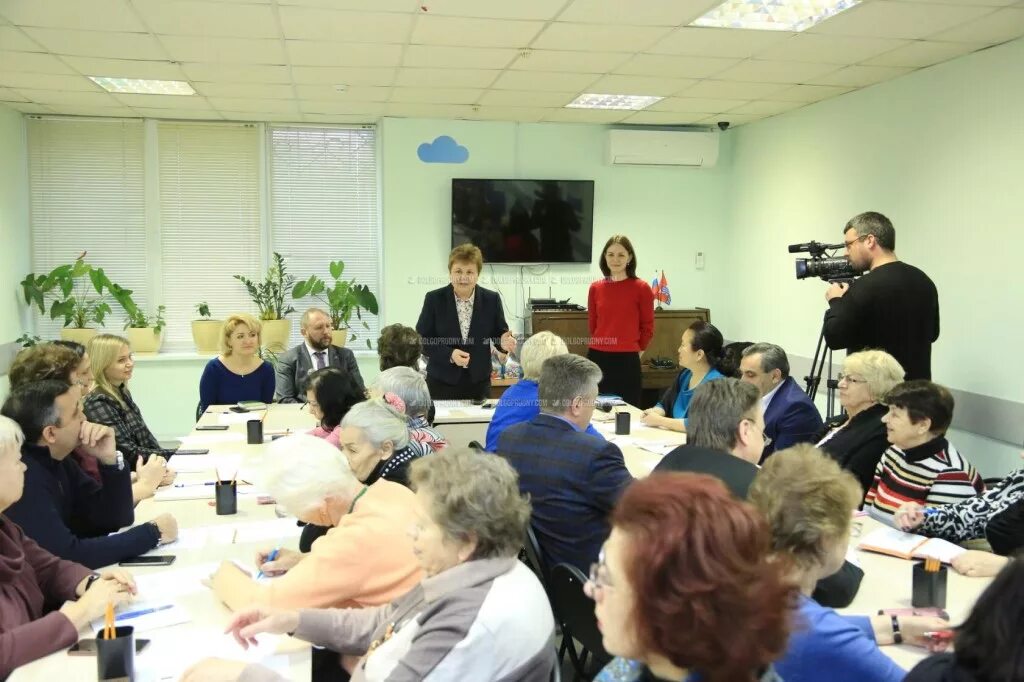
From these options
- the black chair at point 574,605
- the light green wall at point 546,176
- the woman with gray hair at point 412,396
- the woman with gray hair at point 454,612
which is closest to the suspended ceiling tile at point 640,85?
the light green wall at point 546,176

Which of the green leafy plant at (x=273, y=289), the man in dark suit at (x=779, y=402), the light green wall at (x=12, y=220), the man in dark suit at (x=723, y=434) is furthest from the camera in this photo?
the green leafy plant at (x=273, y=289)

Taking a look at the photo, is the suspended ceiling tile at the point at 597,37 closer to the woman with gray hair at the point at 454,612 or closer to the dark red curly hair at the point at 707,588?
the woman with gray hair at the point at 454,612

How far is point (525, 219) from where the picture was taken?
7645 mm

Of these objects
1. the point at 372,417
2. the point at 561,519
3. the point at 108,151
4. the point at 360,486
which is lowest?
the point at 561,519

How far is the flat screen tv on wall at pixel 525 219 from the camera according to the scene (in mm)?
7531

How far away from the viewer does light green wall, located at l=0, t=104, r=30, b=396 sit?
6.94 metres

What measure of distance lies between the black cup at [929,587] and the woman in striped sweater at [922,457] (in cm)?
85

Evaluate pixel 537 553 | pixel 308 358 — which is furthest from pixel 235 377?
pixel 537 553

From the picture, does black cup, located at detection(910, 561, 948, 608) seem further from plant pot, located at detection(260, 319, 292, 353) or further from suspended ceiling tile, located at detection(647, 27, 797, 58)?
plant pot, located at detection(260, 319, 292, 353)

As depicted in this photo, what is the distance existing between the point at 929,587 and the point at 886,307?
259cm

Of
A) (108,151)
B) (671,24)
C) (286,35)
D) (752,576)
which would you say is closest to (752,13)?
(671,24)

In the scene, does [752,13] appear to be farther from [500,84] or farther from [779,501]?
[779,501]

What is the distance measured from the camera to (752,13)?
430cm

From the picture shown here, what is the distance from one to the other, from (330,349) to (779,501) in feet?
13.4
